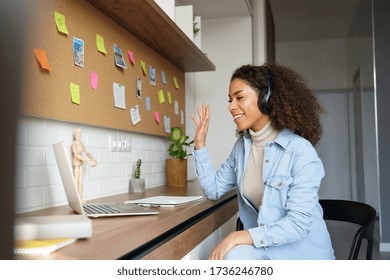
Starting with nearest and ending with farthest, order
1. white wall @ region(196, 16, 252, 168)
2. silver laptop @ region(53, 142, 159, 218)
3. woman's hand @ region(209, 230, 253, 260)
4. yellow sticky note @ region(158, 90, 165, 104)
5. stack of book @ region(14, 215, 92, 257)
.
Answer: stack of book @ region(14, 215, 92, 257)
silver laptop @ region(53, 142, 159, 218)
woman's hand @ region(209, 230, 253, 260)
yellow sticky note @ region(158, 90, 165, 104)
white wall @ region(196, 16, 252, 168)

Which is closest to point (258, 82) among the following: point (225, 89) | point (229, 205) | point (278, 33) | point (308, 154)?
point (308, 154)

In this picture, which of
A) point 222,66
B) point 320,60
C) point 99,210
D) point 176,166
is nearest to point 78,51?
point 99,210

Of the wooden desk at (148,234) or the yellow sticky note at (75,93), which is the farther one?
the yellow sticky note at (75,93)

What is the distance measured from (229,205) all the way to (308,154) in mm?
534

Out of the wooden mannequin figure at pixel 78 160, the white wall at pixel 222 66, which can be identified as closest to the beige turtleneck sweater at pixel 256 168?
the wooden mannequin figure at pixel 78 160

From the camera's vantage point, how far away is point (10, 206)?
0.22 metres

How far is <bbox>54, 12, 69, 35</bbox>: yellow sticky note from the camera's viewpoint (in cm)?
105

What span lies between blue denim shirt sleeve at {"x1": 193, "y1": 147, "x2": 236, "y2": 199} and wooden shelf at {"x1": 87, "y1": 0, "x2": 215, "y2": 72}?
45 cm

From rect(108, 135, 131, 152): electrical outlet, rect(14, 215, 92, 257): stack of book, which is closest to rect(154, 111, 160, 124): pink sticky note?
rect(108, 135, 131, 152): electrical outlet

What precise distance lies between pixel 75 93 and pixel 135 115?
428mm

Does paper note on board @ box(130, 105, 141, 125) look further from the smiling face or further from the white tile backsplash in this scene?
the smiling face

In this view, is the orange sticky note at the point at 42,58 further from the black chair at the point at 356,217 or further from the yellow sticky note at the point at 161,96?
the yellow sticky note at the point at 161,96

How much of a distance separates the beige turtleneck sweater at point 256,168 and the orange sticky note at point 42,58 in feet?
1.88

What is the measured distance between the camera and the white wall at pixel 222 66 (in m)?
2.40
